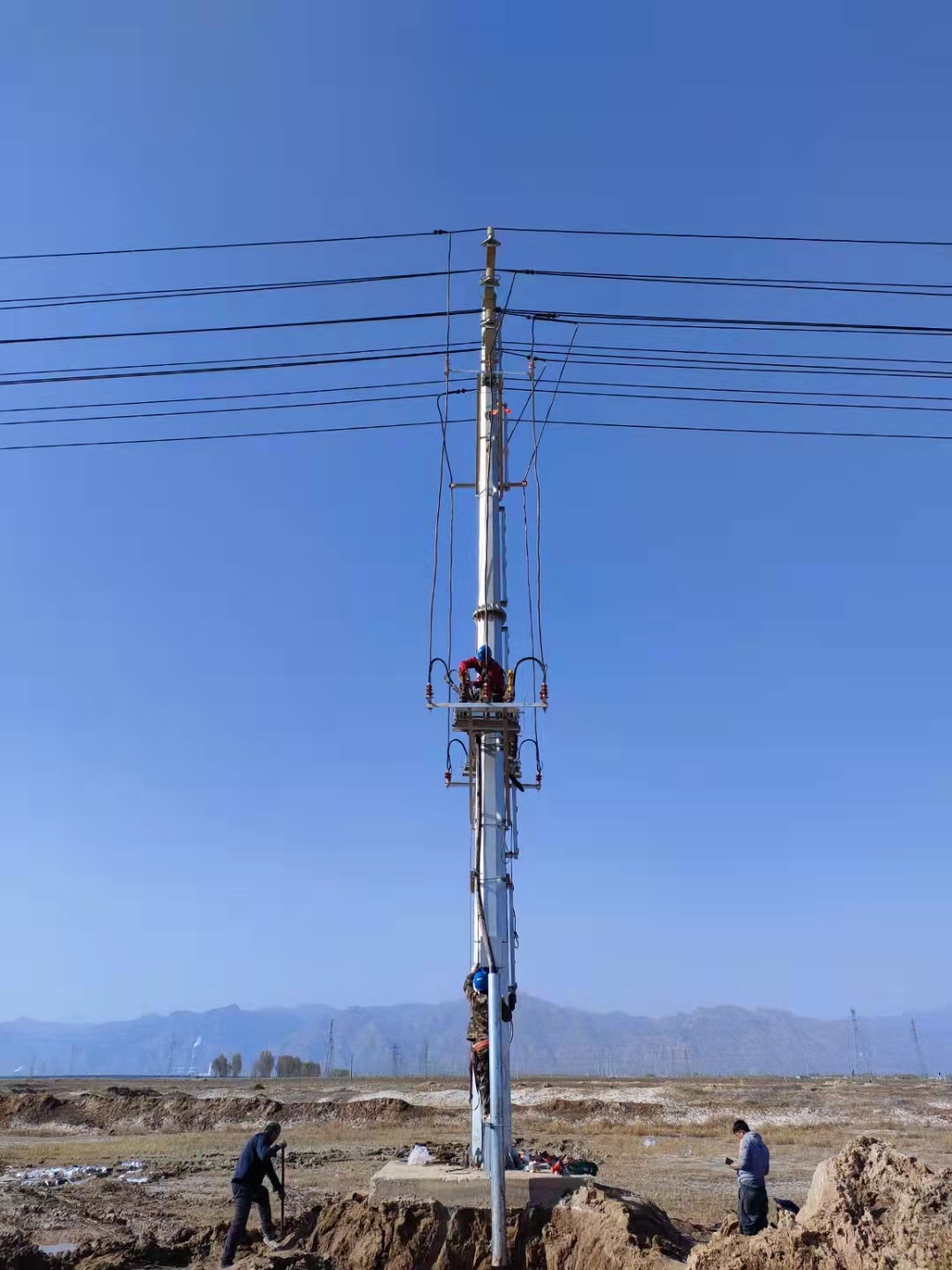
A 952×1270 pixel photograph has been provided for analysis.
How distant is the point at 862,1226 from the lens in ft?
27.9

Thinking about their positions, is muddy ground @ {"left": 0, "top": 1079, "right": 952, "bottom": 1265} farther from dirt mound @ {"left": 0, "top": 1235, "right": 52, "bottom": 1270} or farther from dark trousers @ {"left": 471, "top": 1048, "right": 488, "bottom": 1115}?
dark trousers @ {"left": 471, "top": 1048, "right": 488, "bottom": 1115}

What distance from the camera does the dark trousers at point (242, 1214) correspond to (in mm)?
13531

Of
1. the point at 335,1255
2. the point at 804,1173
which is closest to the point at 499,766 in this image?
the point at 335,1255

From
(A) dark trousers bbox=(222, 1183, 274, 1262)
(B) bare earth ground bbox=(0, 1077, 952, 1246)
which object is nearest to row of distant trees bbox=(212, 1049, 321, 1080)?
(B) bare earth ground bbox=(0, 1077, 952, 1246)

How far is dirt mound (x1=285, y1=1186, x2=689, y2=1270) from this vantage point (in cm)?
1127

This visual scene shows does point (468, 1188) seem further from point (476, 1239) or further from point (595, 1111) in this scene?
point (595, 1111)

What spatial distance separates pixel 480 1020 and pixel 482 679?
200 inches

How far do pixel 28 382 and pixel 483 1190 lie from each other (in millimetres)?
13216

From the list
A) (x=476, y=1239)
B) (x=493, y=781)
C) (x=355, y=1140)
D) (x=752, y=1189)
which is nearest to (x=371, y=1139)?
(x=355, y=1140)

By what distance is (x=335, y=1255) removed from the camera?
12.2 meters

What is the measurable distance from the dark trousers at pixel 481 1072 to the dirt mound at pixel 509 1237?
56.5 inches

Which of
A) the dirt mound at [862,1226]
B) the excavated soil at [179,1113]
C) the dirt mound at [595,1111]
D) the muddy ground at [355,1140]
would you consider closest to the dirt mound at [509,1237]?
the dirt mound at [862,1226]

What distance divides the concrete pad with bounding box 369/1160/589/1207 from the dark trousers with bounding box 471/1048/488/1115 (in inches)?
35.3

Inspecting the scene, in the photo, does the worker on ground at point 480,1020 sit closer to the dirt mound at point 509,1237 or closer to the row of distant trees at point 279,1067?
the dirt mound at point 509,1237
